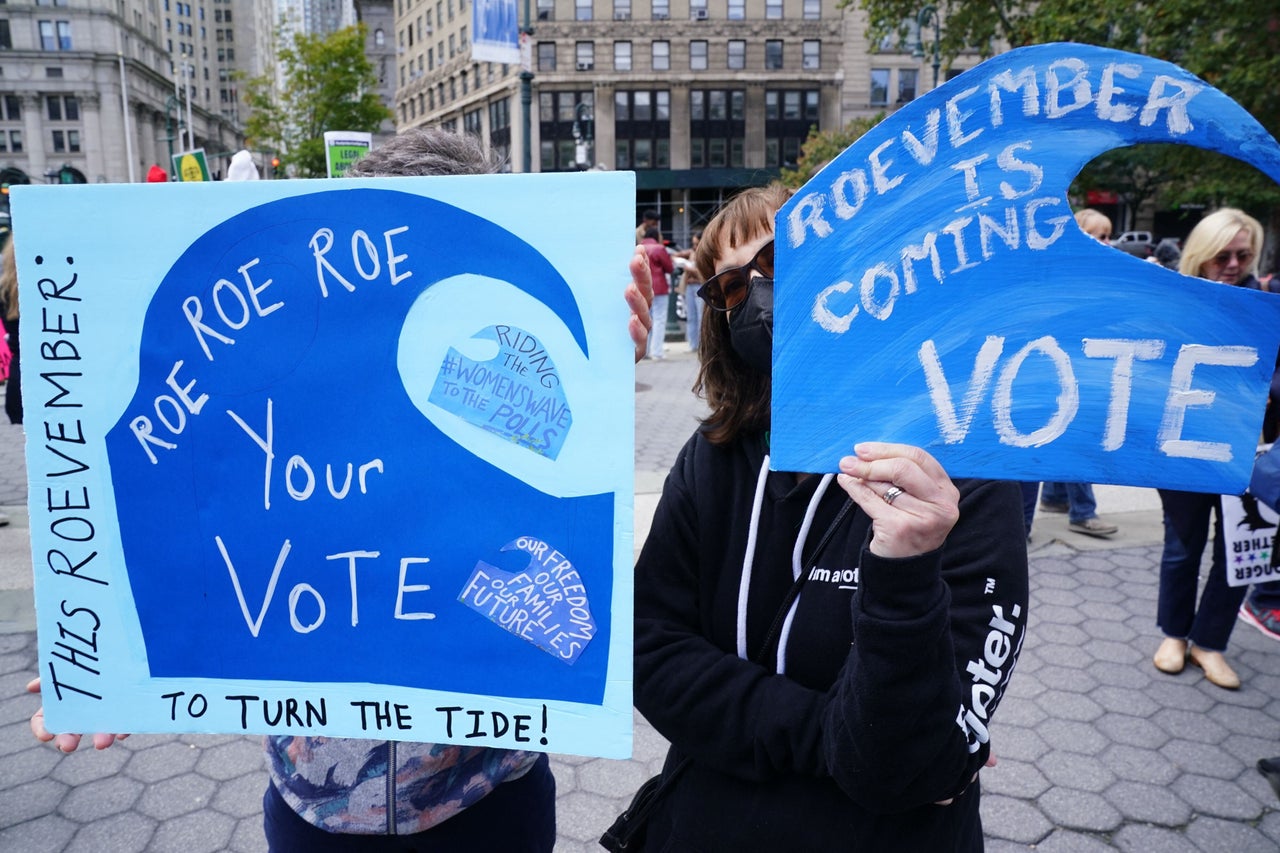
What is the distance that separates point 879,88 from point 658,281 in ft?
141

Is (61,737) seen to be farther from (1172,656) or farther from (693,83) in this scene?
(693,83)

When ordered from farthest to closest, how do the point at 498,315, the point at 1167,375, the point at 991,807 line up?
the point at 991,807, the point at 498,315, the point at 1167,375

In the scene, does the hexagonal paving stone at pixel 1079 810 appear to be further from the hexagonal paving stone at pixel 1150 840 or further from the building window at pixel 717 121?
the building window at pixel 717 121

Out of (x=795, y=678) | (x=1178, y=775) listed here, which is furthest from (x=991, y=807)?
(x=795, y=678)

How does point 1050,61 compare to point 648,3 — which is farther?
point 648,3

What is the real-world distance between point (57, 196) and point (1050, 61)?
1403mm

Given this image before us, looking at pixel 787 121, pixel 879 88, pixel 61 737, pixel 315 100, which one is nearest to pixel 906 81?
pixel 879 88

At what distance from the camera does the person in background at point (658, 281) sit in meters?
11.5

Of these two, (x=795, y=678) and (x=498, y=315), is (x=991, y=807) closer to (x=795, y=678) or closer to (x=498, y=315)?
(x=795, y=678)

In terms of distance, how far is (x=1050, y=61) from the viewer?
1011 mm

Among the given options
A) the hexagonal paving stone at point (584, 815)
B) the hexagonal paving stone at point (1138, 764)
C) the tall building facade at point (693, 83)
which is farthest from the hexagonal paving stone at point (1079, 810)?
the tall building facade at point (693, 83)

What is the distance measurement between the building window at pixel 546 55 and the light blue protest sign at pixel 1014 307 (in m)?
54.2

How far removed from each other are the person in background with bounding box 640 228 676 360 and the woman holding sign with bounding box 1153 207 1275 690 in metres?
7.65

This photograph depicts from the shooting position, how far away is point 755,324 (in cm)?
129
